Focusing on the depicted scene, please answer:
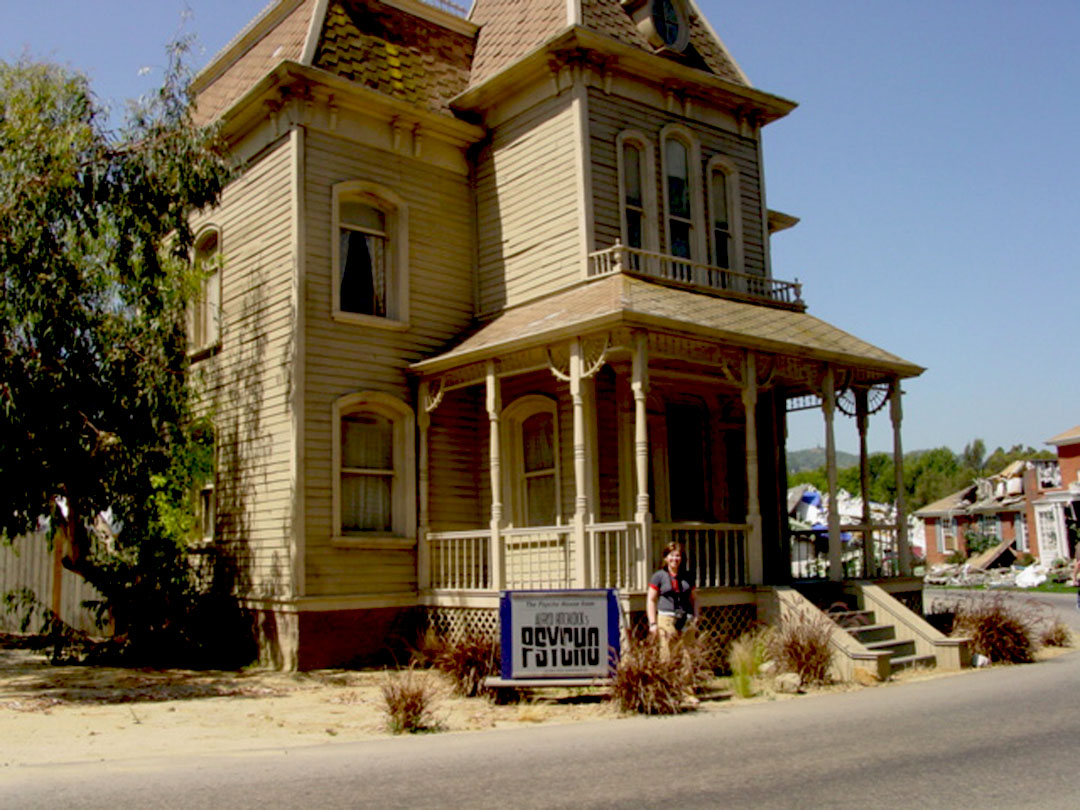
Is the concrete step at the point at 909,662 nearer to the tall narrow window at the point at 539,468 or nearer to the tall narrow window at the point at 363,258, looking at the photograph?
the tall narrow window at the point at 539,468

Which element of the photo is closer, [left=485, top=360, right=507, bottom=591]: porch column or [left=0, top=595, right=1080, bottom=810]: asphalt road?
[left=0, top=595, right=1080, bottom=810]: asphalt road

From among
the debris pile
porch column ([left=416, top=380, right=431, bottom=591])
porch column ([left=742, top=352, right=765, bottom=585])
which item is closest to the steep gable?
porch column ([left=416, top=380, right=431, bottom=591])

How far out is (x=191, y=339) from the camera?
60.9 ft

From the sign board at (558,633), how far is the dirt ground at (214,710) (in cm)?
40

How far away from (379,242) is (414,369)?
226 cm

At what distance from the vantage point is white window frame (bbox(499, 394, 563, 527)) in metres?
16.7

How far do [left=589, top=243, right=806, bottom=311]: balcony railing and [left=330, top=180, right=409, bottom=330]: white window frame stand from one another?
3.18 m

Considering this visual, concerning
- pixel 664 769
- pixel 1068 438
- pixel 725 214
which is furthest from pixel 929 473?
pixel 664 769

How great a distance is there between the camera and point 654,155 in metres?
17.4

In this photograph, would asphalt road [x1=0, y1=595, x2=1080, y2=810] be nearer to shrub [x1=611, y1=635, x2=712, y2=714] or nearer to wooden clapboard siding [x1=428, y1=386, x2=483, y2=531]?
shrub [x1=611, y1=635, x2=712, y2=714]

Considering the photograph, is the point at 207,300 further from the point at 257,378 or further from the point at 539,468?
the point at 539,468

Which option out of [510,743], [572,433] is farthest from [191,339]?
[510,743]

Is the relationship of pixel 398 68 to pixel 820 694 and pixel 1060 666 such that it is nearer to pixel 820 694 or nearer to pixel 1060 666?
pixel 820 694

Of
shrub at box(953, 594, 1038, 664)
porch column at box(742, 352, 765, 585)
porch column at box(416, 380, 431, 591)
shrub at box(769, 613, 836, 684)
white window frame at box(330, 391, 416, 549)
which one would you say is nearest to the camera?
shrub at box(769, 613, 836, 684)
